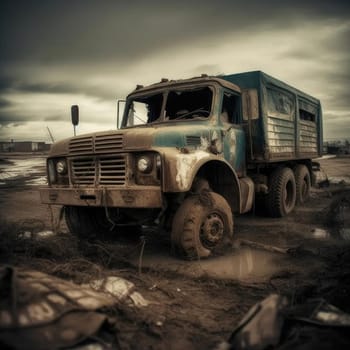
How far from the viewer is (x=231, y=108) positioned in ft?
18.4

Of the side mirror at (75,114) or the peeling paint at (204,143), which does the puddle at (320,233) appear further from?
the side mirror at (75,114)

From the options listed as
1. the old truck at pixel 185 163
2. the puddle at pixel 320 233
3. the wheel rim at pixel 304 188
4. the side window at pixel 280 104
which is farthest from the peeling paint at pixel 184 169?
the wheel rim at pixel 304 188

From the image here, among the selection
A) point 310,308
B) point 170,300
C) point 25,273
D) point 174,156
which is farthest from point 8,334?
point 174,156

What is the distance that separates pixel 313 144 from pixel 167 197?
6191 mm

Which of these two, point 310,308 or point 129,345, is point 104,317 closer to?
point 129,345

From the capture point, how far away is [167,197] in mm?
4273

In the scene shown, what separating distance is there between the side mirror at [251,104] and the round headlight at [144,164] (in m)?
2.08

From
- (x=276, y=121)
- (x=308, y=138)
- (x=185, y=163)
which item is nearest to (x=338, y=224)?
(x=276, y=121)

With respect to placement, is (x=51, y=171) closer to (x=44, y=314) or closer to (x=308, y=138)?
(x=44, y=314)

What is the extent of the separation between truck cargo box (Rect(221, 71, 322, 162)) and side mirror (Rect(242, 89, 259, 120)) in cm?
9

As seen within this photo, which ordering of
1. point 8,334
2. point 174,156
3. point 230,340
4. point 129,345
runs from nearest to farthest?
point 8,334 → point 230,340 → point 129,345 → point 174,156

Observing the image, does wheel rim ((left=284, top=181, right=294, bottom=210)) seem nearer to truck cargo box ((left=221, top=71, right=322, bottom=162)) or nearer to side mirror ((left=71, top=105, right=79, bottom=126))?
truck cargo box ((left=221, top=71, right=322, bottom=162))

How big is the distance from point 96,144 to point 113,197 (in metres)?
0.76

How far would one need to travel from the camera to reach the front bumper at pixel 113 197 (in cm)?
361
